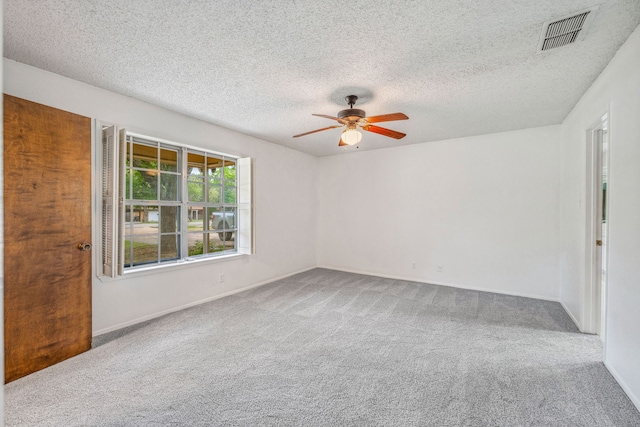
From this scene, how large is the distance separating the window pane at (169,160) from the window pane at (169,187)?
89 millimetres

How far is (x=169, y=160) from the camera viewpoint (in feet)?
12.8

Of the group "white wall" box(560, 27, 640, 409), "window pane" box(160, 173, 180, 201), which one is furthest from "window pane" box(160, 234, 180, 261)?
"white wall" box(560, 27, 640, 409)

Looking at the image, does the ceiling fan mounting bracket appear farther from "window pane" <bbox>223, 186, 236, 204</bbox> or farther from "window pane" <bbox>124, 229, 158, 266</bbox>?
"window pane" <bbox>124, 229, 158, 266</bbox>

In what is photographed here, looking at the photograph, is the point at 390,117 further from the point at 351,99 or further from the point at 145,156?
the point at 145,156

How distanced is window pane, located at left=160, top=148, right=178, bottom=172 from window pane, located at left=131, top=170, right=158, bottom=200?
0.19 metres

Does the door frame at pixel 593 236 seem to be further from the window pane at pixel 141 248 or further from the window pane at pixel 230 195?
the window pane at pixel 141 248

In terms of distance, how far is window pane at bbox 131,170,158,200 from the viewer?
3547mm

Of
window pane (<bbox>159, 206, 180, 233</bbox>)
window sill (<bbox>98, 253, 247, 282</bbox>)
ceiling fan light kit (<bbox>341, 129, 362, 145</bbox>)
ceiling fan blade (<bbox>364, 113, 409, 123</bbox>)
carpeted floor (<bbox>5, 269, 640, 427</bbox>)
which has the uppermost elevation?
ceiling fan blade (<bbox>364, 113, 409, 123</bbox>)

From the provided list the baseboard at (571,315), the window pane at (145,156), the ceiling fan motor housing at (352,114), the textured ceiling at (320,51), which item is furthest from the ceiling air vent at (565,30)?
the window pane at (145,156)

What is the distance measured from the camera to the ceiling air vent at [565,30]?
202 centimetres

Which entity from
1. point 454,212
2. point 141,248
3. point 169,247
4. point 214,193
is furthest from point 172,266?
point 454,212

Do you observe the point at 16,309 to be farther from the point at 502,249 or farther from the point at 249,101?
the point at 502,249

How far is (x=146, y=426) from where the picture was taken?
6.36 ft

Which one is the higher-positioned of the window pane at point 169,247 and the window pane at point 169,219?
the window pane at point 169,219
